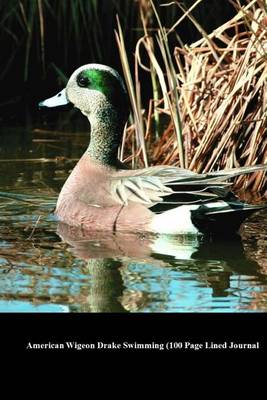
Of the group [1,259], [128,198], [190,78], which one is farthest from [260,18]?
[1,259]

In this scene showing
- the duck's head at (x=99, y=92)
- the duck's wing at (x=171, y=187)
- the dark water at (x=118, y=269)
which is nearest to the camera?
the dark water at (x=118, y=269)

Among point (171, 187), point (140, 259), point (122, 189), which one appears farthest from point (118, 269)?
point (122, 189)

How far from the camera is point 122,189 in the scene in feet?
18.8

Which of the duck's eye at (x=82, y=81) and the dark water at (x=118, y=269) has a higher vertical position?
the duck's eye at (x=82, y=81)

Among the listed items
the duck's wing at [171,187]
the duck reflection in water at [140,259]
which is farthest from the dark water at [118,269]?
the duck's wing at [171,187]

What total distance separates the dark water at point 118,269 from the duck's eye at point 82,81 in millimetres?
688

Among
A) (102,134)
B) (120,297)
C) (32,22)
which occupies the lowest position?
(120,297)

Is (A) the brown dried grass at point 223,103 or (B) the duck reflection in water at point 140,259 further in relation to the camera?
(A) the brown dried grass at point 223,103

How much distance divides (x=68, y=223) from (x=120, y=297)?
1.38 m

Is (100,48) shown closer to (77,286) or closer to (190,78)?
(190,78)

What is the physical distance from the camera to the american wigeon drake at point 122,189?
536 cm

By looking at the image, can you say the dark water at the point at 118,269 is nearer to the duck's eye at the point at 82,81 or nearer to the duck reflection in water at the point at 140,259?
the duck reflection in water at the point at 140,259

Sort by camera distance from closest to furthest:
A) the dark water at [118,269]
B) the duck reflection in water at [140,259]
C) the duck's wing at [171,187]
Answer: the dark water at [118,269], the duck reflection in water at [140,259], the duck's wing at [171,187]

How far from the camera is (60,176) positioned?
7055 mm
